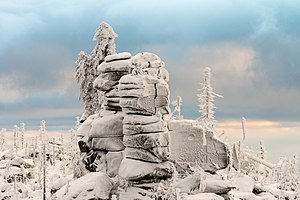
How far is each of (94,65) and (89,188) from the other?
18.0 meters

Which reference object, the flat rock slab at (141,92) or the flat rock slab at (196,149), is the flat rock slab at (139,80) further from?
the flat rock slab at (196,149)

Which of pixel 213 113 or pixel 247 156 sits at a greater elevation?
pixel 213 113

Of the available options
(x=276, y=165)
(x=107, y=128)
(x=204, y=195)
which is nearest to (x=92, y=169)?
(x=107, y=128)

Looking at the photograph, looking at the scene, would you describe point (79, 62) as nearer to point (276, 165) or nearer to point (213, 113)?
point (213, 113)

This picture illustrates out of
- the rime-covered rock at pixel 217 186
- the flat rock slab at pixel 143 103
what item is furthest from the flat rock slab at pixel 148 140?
the rime-covered rock at pixel 217 186

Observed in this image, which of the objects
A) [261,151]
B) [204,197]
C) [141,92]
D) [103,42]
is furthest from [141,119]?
[261,151]

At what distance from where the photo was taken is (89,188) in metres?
27.6

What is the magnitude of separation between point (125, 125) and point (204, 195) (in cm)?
577

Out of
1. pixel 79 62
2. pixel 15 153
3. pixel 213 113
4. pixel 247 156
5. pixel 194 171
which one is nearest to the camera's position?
pixel 194 171

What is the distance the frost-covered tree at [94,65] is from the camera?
4291 cm

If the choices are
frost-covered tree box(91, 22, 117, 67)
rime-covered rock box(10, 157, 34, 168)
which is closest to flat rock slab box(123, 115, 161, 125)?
frost-covered tree box(91, 22, 117, 67)

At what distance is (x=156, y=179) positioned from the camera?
27.7 meters

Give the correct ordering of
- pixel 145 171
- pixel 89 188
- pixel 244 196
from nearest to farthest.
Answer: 1. pixel 145 171
2. pixel 89 188
3. pixel 244 196

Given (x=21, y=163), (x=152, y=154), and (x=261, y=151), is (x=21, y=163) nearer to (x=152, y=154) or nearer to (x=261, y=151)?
(x=261, y=151)
